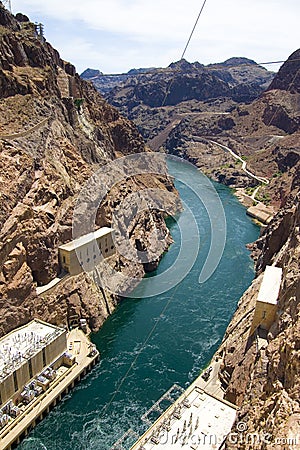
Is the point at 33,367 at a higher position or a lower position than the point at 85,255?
lower

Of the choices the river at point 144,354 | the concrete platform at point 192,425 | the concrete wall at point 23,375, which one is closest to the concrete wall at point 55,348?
the concrete wall at point 23,375

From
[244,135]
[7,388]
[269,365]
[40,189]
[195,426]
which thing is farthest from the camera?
[244,135]

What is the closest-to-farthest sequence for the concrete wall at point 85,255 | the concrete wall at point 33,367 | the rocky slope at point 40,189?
the concrete wall at point 33,367
the rocky slope at point 40,189
the concrete wall at point 85,255

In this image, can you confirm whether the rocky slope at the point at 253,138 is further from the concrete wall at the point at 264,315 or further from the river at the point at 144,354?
the concrete wall at the point at 264,315

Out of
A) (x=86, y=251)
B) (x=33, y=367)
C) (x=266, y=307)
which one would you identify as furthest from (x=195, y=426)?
(x=86, y=251)

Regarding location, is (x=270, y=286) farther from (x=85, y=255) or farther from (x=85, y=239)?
(x=85, y=239)

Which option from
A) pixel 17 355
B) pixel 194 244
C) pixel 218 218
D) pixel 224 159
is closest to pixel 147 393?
pixel 17 355

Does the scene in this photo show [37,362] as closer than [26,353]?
No

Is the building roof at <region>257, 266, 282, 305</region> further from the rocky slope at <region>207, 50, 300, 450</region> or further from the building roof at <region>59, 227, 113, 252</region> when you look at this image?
the building roof at <region>59, 227, 113, 252</region>
